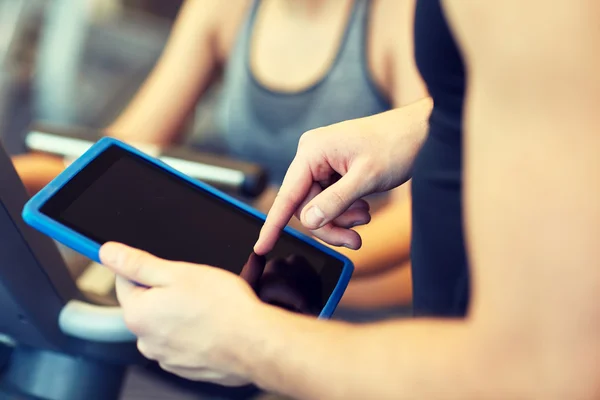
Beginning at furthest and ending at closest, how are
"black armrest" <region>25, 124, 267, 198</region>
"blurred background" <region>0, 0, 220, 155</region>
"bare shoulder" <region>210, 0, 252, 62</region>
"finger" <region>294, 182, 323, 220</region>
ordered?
"blurred background" <region>0, 0, 220, 155</region> → "bare shoulder" <region>210, 0, 252, 62</region> → "black armrest" <region>25, 124, 267, 198</region> → "finger" <region>294, 182, 323, 220</region>

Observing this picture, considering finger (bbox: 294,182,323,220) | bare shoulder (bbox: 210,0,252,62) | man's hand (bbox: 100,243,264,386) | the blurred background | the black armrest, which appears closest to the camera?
man's hand (bbox: 100,243,264,386)

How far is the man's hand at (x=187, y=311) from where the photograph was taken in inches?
12.0

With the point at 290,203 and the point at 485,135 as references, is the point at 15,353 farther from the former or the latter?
the point at 485,135

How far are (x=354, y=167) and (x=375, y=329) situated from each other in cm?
16

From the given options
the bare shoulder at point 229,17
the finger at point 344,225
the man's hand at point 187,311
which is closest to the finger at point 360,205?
the finger at point 344,225

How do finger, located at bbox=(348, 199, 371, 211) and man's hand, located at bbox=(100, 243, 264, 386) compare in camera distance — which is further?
finger, located at bbox=(348, 199, 371, 211)

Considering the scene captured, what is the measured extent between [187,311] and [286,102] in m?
0.46

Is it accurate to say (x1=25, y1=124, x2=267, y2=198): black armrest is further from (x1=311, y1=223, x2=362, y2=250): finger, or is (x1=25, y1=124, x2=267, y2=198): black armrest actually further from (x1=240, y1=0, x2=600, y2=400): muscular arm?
(x1=240, y1=0, x2=600, y2=400): muscular arm

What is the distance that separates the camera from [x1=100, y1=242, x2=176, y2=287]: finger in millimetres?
326

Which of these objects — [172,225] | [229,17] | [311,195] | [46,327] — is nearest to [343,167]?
[311,195]

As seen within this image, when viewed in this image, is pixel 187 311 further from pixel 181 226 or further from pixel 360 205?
pixel 360 205

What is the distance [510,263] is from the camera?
0.22 meters

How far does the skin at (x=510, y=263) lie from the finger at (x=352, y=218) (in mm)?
155

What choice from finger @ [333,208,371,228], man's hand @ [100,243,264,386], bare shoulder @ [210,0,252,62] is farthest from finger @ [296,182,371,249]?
bare shoulder @ [210,0,252,62]
